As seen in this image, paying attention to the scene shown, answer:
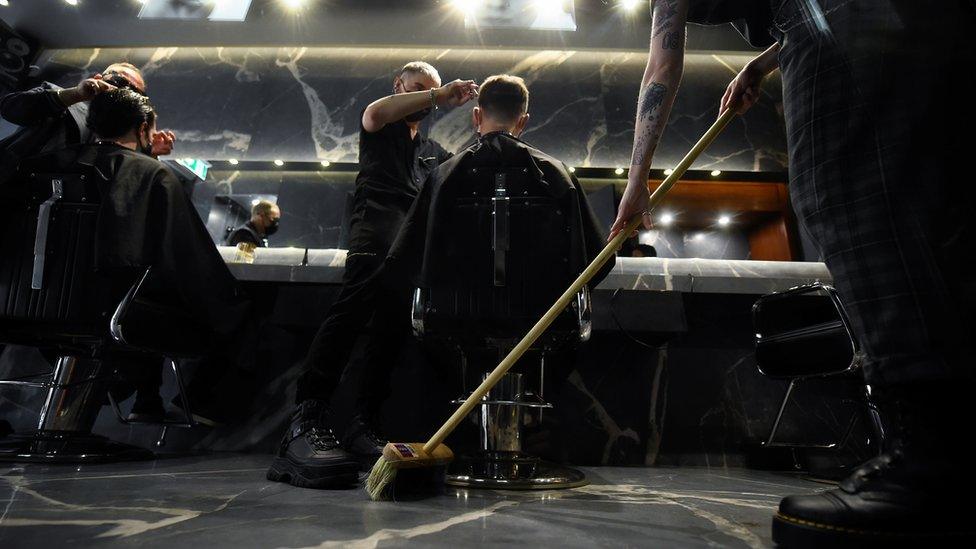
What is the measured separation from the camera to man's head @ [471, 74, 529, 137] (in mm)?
1611

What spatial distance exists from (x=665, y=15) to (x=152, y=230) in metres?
1.80

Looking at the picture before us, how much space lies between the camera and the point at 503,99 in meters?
1.61

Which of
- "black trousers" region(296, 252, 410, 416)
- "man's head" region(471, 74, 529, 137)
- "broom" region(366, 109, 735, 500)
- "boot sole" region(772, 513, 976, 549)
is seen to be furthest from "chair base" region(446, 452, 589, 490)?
"man's head" region(471, 74, 529, 137)

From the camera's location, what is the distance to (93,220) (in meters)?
1.66

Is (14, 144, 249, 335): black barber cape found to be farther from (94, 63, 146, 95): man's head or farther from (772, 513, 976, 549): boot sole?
(772, 513, 976, 549): boot sole

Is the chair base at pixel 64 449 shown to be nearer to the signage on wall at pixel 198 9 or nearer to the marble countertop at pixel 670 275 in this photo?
the marble countertop at pixel 670 275

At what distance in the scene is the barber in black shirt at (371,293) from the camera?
142 centimetres

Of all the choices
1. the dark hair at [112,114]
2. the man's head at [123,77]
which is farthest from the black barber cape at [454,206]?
the man's head at [123,77]

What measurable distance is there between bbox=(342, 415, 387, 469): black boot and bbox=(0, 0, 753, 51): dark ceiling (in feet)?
10.6

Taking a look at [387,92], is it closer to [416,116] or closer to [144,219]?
[416,116]

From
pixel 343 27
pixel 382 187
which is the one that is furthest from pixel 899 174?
pixel 343 27

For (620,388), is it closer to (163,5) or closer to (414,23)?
(414,23)

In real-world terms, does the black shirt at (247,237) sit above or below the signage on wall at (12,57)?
below

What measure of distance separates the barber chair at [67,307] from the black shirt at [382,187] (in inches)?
29.3
